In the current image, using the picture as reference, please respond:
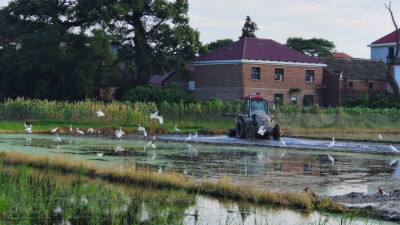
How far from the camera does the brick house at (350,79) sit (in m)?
66.6

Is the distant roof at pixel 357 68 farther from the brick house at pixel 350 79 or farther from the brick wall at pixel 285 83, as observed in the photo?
the brick wall at pixel 285 83

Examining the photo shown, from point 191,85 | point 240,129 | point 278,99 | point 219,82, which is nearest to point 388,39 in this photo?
point 278,99

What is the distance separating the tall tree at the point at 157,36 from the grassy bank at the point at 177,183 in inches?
1627

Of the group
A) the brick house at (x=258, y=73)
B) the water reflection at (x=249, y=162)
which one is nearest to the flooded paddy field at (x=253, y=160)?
the water reflection at (x=249, y=162)

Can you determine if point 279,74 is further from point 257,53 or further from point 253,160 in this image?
point 253,160

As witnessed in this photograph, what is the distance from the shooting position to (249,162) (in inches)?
917

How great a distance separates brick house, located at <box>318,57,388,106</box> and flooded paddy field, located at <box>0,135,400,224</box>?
104 ft

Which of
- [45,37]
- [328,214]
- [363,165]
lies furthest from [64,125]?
[328,214]

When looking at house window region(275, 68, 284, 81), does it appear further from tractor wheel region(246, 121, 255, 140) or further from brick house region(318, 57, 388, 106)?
tractor wheel region(246, 121, 255, 140)

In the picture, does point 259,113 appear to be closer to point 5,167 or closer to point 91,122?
point 91,122

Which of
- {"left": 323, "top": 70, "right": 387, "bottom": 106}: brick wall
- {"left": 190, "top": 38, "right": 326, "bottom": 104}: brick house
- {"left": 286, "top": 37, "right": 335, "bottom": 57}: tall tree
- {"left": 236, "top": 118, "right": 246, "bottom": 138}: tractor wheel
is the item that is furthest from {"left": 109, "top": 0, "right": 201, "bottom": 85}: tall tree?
{"left": 286, "top": 37, "right": 335, "bottom": 57}: tall tree

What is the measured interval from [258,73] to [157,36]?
1050 centimetres

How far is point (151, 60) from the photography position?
6388 centimetres

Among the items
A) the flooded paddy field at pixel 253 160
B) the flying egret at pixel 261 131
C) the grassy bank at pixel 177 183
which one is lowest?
the flooded paddy field at pixel 253 160
